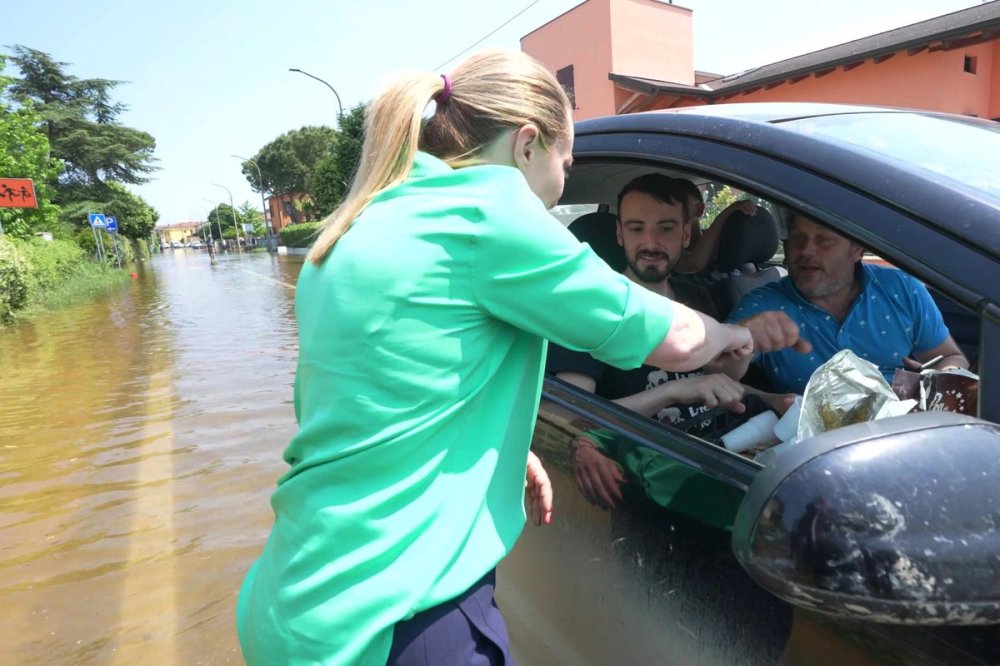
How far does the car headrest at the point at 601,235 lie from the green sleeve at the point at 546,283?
1.42 meters

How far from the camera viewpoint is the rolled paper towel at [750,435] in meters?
1.73

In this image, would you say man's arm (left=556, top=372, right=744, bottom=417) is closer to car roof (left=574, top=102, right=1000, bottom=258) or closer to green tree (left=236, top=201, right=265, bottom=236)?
car roof (left=574, top=102, right=1000, bottom=258)

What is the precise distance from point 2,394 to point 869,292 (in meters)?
8.94

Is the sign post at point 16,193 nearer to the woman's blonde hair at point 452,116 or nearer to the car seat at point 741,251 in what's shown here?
the car seat at point 741,251

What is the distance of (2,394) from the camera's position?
7875 mm

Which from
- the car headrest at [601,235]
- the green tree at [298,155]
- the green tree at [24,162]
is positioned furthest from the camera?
the green tree at [298,155]

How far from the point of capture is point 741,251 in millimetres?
2758

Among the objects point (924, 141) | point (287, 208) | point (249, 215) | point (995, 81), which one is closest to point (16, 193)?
point (924, 141)

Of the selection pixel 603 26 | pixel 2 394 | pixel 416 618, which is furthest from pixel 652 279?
pixel 603 26

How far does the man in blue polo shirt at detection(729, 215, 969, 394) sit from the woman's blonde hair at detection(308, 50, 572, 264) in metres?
1.30

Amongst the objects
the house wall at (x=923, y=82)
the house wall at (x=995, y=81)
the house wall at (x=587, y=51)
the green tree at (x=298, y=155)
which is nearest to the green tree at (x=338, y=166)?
the house wall at (x=587, y=51)

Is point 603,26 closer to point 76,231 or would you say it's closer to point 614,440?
point 614,440

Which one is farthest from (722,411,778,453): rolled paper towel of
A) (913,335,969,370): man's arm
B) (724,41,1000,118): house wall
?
(724,41,1000,118): house wall

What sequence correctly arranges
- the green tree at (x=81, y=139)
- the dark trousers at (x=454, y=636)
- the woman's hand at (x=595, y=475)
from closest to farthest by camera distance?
the dark trousers at (x=454, y=636) < the woman's hand at (x=595, y=475) < the green tree at (x=81, y=139)
